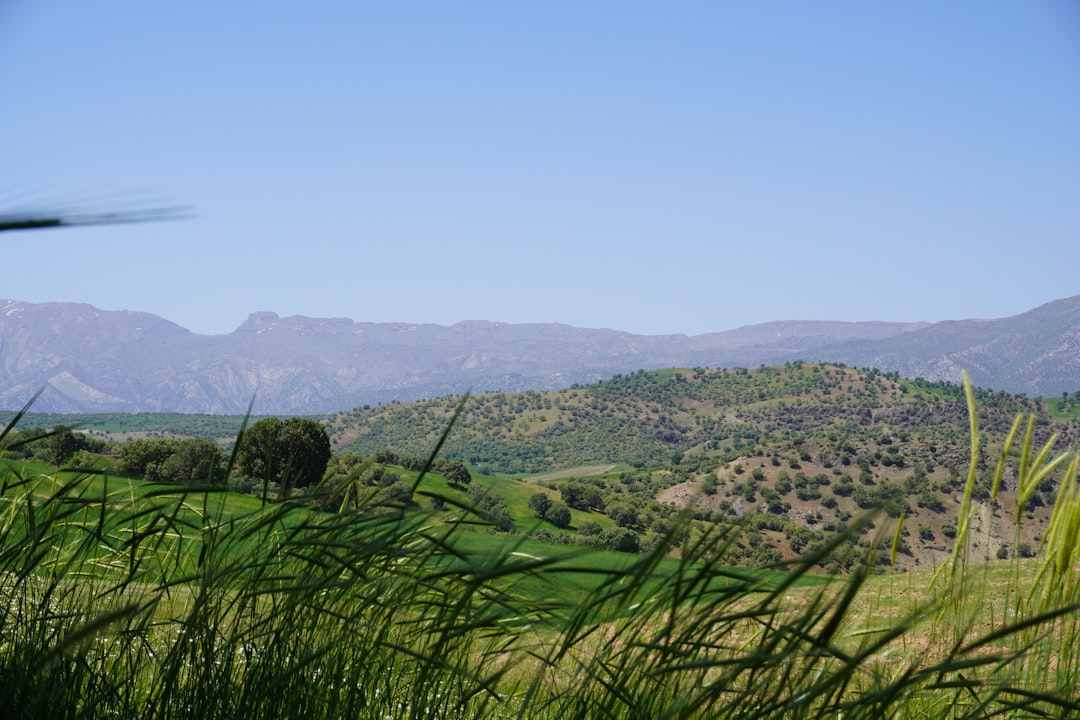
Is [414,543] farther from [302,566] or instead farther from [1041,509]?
[1041,509]

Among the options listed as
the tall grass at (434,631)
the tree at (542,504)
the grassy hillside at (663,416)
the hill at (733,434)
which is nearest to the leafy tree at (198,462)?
the tall grass at (434,631)

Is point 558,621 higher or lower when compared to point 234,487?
lower

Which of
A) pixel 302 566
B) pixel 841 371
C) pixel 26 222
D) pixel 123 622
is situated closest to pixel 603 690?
pixel 302 566

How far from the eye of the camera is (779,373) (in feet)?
536

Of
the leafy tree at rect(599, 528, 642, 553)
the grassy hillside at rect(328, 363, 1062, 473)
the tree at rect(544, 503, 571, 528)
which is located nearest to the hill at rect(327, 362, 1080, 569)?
the grassy hillside at rect(328, 363, 1062, 473)

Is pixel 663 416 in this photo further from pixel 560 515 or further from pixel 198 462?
pixel 198 462

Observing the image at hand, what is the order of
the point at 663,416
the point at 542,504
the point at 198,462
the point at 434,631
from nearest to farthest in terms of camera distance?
the point at 434,631
the point at 198,462
the point at 542,504
the point at 663,416

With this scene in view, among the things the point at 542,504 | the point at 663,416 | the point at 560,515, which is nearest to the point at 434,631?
the point at 542,504

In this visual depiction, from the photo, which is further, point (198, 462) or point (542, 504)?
point (542, 504)

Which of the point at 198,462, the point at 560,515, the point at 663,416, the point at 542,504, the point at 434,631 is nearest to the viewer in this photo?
the point at 434,631

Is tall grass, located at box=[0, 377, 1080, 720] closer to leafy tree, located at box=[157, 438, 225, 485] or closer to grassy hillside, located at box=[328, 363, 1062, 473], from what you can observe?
leafy tree, located at box=[157, 438, 225, 485]

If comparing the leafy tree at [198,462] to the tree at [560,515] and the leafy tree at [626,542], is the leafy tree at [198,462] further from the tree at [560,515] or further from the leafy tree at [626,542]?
the tree at [560,515]

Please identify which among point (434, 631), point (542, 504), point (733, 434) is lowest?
point (733, 434)

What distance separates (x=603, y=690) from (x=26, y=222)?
1.70m
